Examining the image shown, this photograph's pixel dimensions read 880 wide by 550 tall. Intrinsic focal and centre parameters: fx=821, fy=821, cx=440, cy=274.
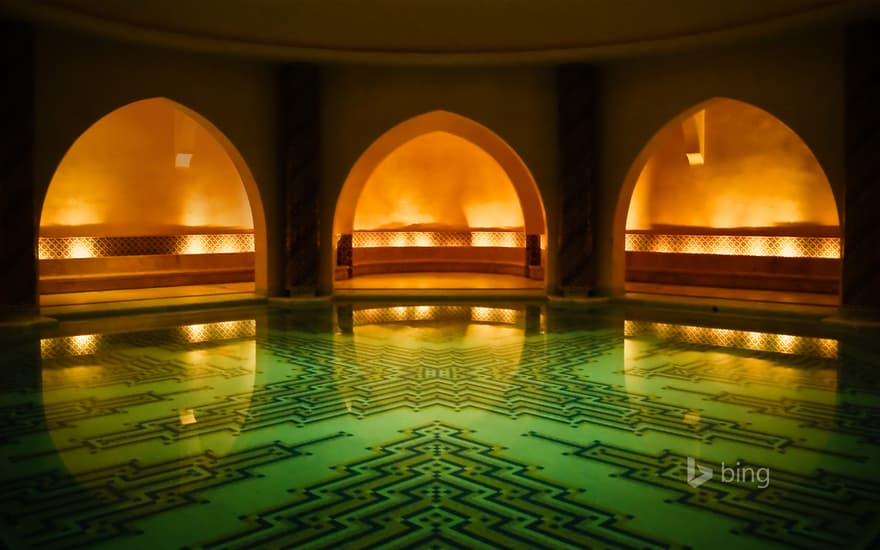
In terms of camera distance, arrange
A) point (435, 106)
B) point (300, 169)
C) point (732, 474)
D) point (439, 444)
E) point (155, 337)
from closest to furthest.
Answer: point (732, 474)
point (439, 444)
point (155, 337)
point (300, 169)
point (435, 106)

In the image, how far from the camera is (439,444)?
165 inches

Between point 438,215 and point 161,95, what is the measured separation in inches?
257

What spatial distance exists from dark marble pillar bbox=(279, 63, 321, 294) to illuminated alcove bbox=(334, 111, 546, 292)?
3.54 m

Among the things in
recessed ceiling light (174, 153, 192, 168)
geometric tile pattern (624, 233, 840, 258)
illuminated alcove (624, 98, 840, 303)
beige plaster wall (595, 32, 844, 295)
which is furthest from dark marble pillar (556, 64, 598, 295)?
recessed ceiling light (174, 153, 192, 168)

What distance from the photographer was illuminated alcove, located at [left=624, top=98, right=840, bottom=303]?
11531mm

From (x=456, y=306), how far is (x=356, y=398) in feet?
16.9

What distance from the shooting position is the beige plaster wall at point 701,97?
866 centimetres

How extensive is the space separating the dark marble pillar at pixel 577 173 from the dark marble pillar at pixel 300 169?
3.15 meters

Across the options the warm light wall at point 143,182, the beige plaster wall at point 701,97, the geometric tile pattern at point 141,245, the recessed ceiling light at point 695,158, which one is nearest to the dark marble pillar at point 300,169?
the warm light wall at point 143,182

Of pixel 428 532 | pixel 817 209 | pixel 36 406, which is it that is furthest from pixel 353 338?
pixel 817 209

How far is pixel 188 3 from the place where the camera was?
8242mm

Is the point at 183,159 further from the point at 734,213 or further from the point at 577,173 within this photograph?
the point at 734,213

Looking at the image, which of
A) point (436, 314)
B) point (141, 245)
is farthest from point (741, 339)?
point (141, 245)

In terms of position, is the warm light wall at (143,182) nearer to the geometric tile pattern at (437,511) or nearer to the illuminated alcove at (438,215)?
the illuminated alcove at (438,215)
